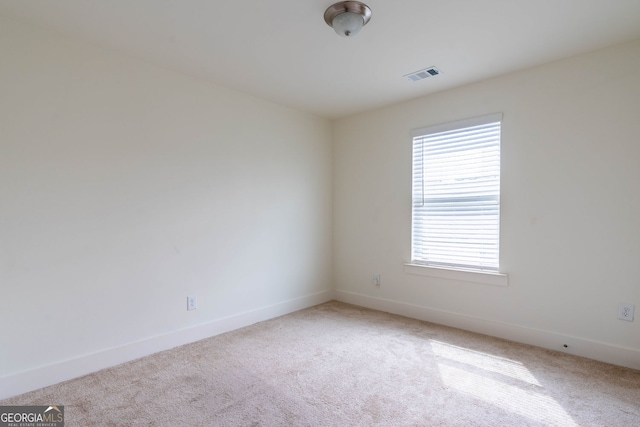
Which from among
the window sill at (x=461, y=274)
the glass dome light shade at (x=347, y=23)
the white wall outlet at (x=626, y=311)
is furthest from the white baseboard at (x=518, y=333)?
the glass dome light shade at (x=347, y=23)

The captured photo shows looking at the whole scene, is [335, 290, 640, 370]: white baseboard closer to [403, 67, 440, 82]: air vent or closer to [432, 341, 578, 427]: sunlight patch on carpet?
[432, 341, 578, 427]: sunlight patch on carpet

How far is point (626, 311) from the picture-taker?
243 centimetres

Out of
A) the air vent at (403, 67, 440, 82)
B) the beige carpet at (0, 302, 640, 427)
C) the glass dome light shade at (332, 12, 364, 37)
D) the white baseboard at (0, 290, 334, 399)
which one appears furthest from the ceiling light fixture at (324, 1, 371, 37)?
the white baseboard at (0, 290, 334, 399)

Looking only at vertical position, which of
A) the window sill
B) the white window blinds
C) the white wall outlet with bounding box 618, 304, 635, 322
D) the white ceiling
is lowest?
the white wall outlet with bounding box 618, 304, 635, 322

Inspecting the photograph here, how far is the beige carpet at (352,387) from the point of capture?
1851 mm

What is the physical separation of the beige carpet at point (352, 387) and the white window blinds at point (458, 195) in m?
0.83

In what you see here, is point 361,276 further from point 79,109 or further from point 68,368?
point 79,109

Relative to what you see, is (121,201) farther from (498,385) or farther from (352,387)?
(498,385)

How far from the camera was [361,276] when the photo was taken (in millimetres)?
4137

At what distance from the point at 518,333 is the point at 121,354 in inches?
132

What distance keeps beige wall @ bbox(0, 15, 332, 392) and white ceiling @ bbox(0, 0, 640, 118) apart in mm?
305

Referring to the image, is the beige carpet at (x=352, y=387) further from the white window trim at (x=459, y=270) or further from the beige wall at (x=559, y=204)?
the white window trim at (x=459, y=270)

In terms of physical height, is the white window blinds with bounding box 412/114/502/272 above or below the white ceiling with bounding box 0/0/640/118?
below

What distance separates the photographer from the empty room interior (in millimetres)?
2070
